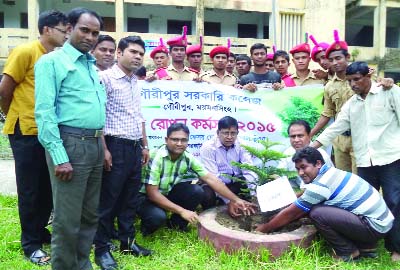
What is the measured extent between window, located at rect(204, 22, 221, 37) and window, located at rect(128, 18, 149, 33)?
2689mm

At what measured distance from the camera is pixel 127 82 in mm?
3221

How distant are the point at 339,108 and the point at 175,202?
2.14 metres

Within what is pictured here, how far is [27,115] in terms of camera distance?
3.13 m

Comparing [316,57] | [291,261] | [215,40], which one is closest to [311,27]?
[215,40]

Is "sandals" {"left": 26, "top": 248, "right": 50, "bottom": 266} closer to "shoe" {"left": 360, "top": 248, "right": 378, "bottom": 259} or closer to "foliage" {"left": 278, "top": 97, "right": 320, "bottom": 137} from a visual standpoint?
"shoe" {"left": 360, "top": 248, "right": 378, "bottom": 259}

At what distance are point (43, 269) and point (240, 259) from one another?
1.54 m

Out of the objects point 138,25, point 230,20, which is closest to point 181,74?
point 138,25

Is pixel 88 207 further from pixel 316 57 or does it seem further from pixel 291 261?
pixel 316 57

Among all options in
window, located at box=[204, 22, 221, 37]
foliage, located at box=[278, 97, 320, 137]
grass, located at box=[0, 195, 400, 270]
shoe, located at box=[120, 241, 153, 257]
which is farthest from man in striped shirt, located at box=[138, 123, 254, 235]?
window, located at box=[204, 22, 221, 37]

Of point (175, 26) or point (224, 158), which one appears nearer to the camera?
point (224, 158)

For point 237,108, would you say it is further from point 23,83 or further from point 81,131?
point 81,131

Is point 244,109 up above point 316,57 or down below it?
below

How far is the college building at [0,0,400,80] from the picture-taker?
585 inches

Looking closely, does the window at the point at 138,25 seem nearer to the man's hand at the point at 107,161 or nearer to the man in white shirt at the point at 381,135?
the man in white shirt at the point at 381,135
